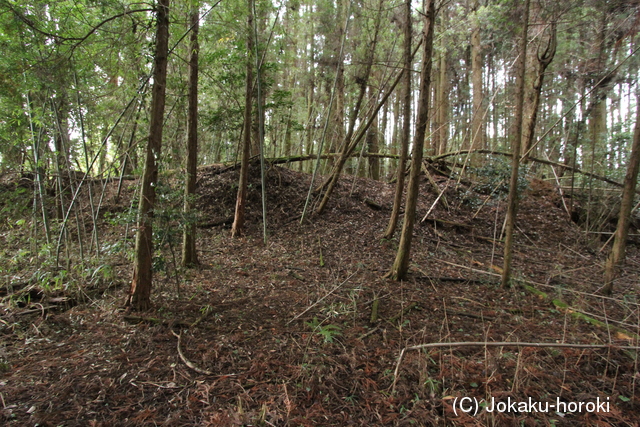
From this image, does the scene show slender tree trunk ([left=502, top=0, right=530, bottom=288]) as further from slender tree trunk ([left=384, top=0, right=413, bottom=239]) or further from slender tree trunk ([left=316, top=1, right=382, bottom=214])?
slender tree trunk ([left=316, top=1, right=382, bottom=214])

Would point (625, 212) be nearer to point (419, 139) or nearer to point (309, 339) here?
point (419, 139)

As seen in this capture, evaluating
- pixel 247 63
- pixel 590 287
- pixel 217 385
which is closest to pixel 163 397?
pixel 217 385

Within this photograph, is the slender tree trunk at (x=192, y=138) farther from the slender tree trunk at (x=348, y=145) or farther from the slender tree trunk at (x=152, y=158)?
the slender tree trunk at (x=348, y=145)

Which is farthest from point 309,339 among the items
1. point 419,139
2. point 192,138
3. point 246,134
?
point 246,134

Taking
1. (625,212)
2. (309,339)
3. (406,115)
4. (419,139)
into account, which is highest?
(406,115)

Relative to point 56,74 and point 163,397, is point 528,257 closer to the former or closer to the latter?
point 163,397

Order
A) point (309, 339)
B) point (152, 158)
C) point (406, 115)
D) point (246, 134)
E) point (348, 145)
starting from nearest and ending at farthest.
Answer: point (309, 339)
point (152, 158)
point (406, 115)
point (246, 134)
point (348, 145)

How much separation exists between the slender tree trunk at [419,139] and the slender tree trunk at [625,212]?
2314mm

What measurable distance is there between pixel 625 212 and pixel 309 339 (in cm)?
408

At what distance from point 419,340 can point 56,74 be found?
433 cm

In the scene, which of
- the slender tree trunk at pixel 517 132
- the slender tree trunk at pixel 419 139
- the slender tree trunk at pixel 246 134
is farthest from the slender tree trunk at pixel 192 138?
the slender tree trunk at pixel 517 132

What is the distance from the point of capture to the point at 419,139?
4.03 m

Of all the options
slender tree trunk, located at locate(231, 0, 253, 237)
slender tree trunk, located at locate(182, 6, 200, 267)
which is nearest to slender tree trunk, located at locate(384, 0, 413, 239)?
slender tree trunk, located at locate(231, 0, 253, 237)

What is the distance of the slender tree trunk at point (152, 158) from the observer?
2914 mm
